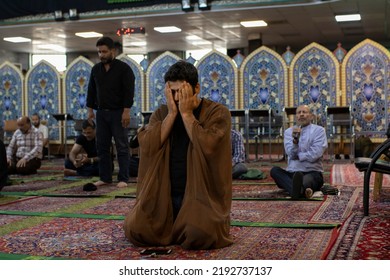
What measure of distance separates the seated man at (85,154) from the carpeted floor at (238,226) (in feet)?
4.84

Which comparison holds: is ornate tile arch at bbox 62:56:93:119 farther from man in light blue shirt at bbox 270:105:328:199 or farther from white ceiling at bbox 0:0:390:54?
man in light blue shirt at bbox 270:105:328:199

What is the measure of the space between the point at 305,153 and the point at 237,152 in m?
1.46

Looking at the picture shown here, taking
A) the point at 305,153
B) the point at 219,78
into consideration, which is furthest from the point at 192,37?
the point at 305,153

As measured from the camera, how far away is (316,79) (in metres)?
10.1

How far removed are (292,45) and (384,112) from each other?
759cm

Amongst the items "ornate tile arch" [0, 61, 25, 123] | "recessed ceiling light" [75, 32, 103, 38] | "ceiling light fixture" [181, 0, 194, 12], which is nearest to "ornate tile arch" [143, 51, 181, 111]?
"ceiling light fixture" [181, 0, 194, 12]

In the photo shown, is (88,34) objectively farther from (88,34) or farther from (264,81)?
(264,81)

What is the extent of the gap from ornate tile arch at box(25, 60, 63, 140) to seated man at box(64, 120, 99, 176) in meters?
4.83

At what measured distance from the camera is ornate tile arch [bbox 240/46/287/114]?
33.8 feet

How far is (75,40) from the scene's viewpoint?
1573 cm

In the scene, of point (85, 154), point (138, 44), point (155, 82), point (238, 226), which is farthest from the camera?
point (138, 44)

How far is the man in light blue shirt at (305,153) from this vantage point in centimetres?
486
